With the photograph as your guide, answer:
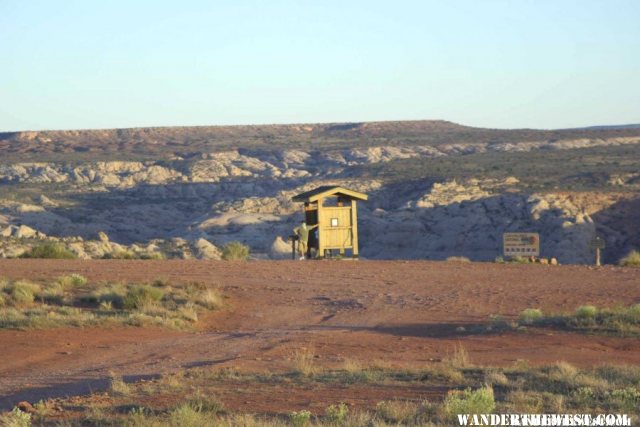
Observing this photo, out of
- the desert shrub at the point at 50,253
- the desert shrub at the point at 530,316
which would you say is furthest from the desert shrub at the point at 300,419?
the desert shrub at the point at 50,253

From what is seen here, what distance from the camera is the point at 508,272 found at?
28453 mm

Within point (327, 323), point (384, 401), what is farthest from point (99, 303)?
point (384, 401)

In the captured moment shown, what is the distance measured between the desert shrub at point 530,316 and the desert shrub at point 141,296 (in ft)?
26.9

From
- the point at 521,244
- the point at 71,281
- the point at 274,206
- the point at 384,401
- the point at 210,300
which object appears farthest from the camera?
the point at 274,206

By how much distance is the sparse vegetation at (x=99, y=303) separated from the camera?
20797 mm

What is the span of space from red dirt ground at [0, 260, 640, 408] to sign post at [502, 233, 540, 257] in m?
4.18

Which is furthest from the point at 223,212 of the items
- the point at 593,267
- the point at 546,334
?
the point at 546,334

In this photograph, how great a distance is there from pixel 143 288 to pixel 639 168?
5650cm

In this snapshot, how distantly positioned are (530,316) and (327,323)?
4.04 metres

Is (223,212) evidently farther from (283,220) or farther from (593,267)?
(593,267)

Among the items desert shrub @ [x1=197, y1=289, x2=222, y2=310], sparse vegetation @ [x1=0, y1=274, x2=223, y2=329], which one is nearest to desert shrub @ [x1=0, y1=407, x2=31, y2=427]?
sparse vegetation @ [x1=0, y1=274, x2=223, y2=329]

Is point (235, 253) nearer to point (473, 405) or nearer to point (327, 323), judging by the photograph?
point (327, 323)

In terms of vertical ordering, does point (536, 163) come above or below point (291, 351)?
above

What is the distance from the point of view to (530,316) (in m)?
20.0
